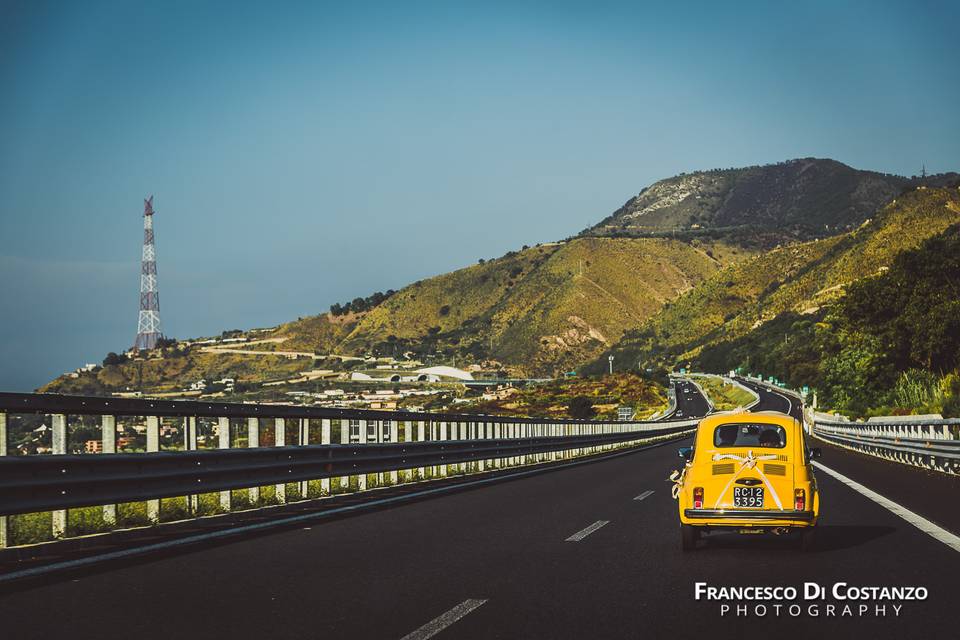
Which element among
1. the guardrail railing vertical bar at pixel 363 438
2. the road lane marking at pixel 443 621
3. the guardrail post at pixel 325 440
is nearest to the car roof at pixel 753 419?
the road lane marking at pixel 443 621

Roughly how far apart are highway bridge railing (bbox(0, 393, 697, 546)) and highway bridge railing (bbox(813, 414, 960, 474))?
1079 cm

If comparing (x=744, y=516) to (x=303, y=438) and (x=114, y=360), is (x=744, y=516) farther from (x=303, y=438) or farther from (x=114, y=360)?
(x=114, y=360)

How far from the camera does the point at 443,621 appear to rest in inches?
279

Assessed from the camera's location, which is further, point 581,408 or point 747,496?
point 581,408

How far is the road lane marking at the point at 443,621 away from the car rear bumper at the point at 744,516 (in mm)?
3245

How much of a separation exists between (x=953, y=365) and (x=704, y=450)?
51212 mm

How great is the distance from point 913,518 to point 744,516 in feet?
13.6

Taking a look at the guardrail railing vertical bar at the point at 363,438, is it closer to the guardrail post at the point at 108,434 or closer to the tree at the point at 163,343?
the guardrail post at the point at 108,434

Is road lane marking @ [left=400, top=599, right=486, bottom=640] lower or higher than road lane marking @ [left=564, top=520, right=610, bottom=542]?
higher

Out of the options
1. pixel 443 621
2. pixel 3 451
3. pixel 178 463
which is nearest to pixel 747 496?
pixel 443 621

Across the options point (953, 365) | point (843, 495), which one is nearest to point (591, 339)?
point (953, 365)

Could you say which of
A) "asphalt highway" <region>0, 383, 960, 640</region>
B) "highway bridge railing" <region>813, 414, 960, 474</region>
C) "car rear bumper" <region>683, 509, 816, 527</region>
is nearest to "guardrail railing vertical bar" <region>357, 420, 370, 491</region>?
"asphalt highway" <region>0, 383, 960, 640</region>

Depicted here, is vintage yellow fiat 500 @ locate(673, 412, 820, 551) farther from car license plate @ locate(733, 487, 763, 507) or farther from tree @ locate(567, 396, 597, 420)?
Answer: tree @ locate(567, 396, 597, 420)

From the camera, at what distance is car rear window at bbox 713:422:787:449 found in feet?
35.2
